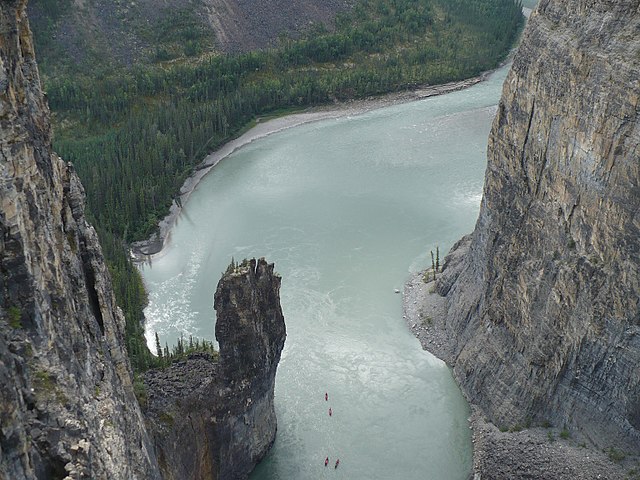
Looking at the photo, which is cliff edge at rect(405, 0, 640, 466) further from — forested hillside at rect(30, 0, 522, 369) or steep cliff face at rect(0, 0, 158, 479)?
forested hillside at rect(30, 0, 522, 369)

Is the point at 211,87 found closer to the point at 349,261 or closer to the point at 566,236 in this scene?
the point at 349,261

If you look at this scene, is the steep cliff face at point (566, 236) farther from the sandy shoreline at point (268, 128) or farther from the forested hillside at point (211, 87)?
the sandy shoreline at point (268, 128)

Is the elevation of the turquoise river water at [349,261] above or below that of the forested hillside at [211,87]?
below

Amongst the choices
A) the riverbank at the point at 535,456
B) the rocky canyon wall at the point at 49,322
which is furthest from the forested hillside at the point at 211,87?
the rocky canyon wall at the point at 49,322

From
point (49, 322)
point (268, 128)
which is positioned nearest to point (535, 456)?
point (49, 322)

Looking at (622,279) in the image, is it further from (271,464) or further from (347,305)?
(347,305)

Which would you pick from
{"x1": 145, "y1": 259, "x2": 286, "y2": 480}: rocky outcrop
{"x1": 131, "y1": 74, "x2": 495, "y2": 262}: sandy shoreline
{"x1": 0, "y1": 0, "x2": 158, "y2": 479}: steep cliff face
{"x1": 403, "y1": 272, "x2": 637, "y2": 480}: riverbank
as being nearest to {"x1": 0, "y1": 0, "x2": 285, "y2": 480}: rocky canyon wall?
{"x1": 0, "y1": 0, "x2": 158, "y2": 479}: steep cliff face

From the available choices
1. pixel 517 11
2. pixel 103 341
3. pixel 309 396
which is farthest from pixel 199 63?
pixel 103 341
